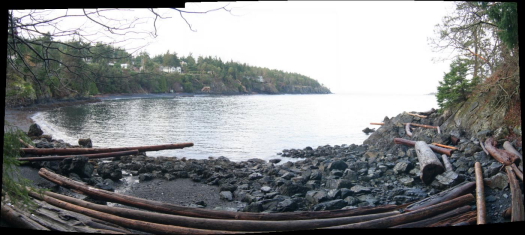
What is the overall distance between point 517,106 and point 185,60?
13.6 metres

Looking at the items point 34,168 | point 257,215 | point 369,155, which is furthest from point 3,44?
point 369,155

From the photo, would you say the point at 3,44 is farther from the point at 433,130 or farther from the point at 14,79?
the point at 433,130

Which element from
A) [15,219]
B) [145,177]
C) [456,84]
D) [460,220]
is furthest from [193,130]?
[460,220]

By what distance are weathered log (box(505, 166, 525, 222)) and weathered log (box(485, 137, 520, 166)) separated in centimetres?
94

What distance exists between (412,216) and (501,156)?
3778 mm

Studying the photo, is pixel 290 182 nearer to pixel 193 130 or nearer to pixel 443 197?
pixel 443 197

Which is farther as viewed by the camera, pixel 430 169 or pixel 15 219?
pixel 430 169

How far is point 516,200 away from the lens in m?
4.15

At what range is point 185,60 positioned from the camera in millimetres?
16234

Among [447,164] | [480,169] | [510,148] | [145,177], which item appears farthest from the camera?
[145,177]

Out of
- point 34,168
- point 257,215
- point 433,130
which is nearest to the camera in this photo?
point 257,215

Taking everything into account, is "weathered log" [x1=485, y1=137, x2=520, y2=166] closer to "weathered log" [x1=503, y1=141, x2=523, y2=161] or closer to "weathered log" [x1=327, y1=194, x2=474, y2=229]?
"weathered log" [x1=503, y1=141, x2=523, y2=161]

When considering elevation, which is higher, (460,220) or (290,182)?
(460,220)

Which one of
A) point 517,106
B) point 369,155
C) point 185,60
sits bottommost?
point 369,155
